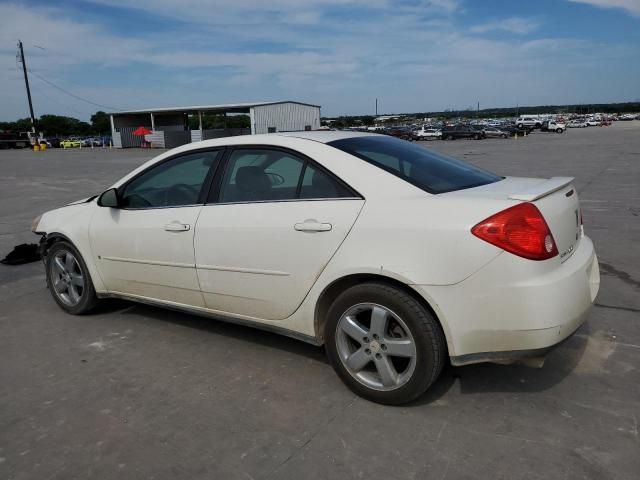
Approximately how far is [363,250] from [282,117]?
4901 cm

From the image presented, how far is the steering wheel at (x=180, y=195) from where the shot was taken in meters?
3.75

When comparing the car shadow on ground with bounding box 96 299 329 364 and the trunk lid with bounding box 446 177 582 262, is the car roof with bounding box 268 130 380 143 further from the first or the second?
the car shadow on ground with bounding box 96 299 329 364

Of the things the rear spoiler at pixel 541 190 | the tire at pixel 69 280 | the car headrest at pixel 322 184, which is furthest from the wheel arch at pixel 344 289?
the tire at pixel 69 280

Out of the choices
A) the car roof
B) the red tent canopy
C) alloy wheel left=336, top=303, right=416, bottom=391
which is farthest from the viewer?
the red tent canopy

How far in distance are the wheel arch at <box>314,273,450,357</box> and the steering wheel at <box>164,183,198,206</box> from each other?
4.15ft

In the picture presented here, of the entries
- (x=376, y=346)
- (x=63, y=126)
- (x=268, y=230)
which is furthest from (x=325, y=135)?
(x=63, y=126)

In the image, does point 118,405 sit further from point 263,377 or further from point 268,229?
point 268,229

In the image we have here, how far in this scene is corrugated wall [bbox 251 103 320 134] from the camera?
1847 inches

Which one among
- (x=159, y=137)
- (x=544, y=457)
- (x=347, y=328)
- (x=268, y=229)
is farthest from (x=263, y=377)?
(x=159, y=137)

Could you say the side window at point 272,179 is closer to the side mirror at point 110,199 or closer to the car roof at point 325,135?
the car roof at point 325,135

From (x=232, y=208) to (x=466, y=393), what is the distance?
1866 mm

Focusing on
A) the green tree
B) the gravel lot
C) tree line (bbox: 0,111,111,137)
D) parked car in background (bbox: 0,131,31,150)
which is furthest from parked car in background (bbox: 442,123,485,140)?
the green tree

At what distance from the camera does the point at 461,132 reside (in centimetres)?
5197

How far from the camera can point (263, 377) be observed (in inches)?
133
